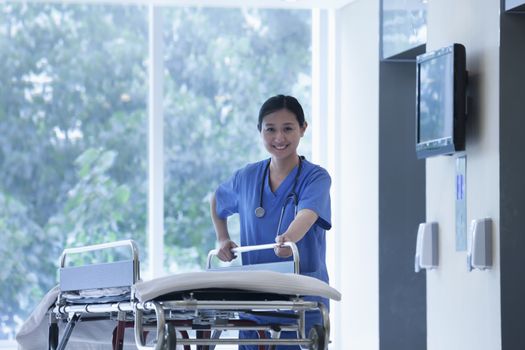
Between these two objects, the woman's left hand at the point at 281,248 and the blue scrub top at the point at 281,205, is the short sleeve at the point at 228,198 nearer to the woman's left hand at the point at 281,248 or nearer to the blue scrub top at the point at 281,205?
the blue scrub top at the point at 281,205

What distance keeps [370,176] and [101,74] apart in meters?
1.76

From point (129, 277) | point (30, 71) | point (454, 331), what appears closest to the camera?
point (129, 277)

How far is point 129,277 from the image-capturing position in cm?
349

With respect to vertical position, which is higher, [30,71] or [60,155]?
[30,71]

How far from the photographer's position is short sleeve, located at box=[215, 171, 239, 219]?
421 centimetres

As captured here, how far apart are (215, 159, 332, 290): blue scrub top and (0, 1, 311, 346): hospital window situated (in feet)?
10.0

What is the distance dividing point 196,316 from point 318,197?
28.1 inches

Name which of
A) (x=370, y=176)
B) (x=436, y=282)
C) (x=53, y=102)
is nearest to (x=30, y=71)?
(x=53, y=102)

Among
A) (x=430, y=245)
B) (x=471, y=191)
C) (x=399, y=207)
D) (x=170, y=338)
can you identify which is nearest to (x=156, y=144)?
(x=399, y=207)

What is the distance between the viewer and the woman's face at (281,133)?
4.00m

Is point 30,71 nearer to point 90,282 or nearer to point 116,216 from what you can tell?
point 116,216


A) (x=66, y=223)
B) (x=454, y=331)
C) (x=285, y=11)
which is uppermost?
(x=285, y=11)

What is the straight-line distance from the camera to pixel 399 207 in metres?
6.47
